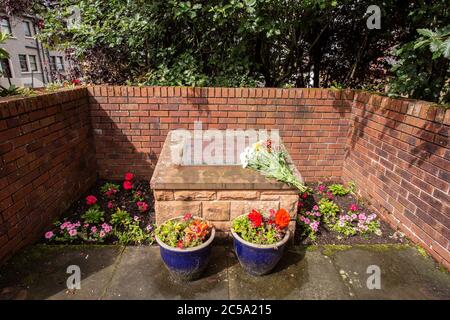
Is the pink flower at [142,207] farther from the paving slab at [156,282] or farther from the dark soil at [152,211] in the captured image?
the paving slab at [156,282]

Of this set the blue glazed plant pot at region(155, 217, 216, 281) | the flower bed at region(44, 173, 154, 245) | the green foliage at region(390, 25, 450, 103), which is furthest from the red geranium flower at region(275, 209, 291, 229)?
the green foliage at region(390, 25, 450, 103)

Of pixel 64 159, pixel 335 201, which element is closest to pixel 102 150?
pixel 64 159

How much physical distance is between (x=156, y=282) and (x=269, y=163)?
1565 mm

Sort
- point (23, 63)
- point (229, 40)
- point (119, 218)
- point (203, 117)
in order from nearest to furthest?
1. point (119, 218)
2. point (203, 117)
3. point (229, 40)
4. point (23, 63)

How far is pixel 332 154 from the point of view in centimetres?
433

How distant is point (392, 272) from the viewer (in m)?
2.50

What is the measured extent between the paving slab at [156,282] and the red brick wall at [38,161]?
1051mm

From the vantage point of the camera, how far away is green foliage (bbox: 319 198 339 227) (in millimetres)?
3325

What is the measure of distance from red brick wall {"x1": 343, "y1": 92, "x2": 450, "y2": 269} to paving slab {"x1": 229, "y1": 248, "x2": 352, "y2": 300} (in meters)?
1.08

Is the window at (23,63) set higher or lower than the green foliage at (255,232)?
higher

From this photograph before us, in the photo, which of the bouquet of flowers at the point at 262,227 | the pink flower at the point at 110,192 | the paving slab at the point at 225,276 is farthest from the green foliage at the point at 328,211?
the pink flower at the point at 110,192

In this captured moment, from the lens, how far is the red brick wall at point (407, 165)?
2.52 meters

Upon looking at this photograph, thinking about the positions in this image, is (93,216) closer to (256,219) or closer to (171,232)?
(171,232)

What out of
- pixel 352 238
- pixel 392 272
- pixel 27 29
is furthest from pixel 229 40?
pixel 27 29
